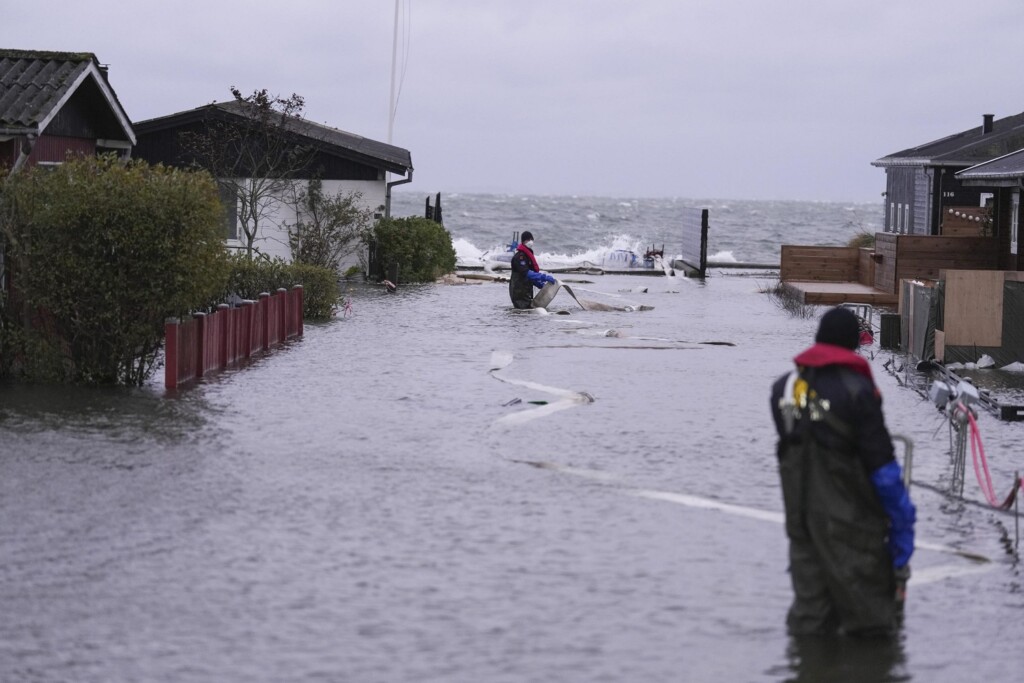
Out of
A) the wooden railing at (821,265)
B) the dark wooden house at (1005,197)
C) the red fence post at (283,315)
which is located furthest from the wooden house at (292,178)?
the dark wooden house at (1005,197)

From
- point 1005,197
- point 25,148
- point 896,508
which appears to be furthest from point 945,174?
point 896,508

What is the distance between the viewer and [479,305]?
31172 millimetres

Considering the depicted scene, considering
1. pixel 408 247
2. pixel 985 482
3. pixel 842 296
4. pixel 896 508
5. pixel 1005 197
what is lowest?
pixel 985 482

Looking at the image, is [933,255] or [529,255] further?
[933,255]

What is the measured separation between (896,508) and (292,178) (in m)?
32.2

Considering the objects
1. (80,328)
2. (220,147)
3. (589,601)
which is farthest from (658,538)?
(220,147)

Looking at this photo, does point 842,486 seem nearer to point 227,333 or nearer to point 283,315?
point 227,333

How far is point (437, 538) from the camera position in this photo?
31.4 ft

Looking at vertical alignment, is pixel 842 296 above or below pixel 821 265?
below

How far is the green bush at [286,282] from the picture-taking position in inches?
930

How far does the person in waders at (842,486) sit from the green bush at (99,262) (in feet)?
33.4

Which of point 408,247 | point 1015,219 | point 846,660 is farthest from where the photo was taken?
point 408,247

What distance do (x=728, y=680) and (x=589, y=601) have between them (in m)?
1.38

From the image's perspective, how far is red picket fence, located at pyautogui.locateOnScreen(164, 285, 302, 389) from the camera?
16.4m
